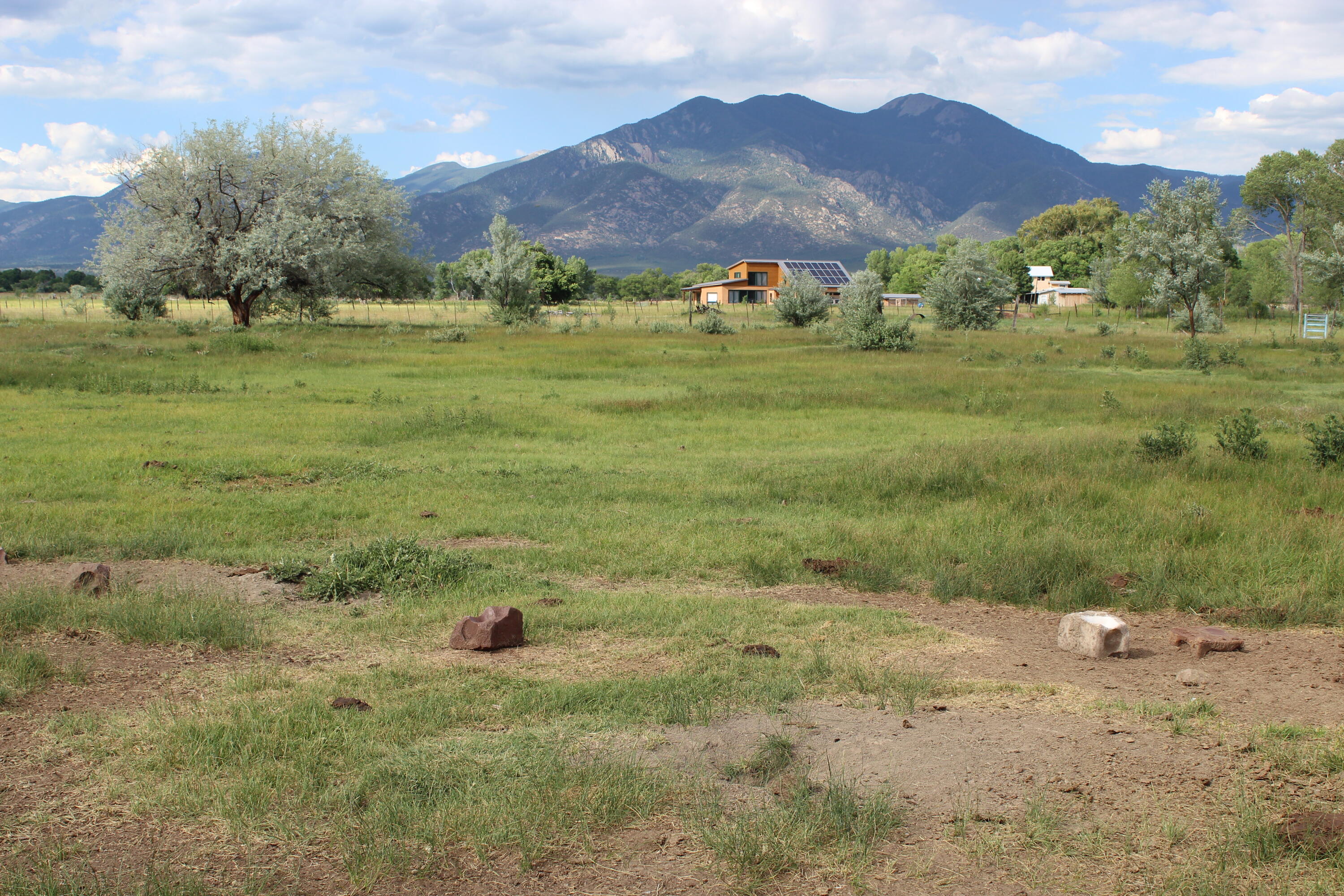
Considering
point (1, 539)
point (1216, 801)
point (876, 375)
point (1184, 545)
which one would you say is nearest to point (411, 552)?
point (1, 539)

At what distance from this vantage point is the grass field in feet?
13.6

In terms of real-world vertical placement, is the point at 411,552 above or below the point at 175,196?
below

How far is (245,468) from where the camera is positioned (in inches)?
527

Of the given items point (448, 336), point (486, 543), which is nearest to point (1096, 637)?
point (486, 543)

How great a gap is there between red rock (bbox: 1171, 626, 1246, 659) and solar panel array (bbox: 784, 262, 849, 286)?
10010 cm

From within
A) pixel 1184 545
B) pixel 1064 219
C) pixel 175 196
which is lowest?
pixel 1184 545

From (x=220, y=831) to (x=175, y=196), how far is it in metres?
49.6

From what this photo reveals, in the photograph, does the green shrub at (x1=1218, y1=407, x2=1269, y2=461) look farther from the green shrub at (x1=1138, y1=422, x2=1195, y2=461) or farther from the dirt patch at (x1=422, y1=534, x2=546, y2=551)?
the dirt patch at (x1=422, y1=534, x2=546, y2=551)

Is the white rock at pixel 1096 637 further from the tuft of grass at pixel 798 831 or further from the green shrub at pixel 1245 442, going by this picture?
the green shrub at pixel 1245 442

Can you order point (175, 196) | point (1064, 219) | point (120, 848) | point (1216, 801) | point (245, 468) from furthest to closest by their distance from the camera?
point (1064, 219)
point (175, 196)
point (245, 468)
point (1216, 801)
point (120, 848)

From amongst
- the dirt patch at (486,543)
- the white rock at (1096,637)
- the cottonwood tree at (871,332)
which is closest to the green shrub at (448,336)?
the cottonwood tree at (871,332)

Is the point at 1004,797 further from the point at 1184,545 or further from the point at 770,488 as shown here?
the point at 770,488

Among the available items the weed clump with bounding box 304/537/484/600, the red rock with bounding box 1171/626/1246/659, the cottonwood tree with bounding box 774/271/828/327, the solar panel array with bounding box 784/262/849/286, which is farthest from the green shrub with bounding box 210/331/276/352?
the solar panel array with bounding box 784/262/849/286

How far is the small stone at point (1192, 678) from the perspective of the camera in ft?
18.8
